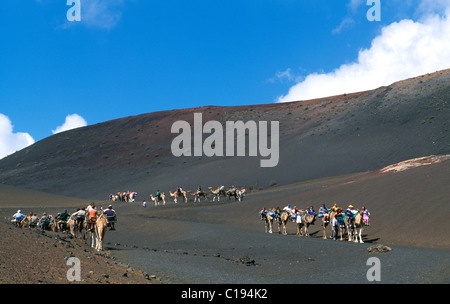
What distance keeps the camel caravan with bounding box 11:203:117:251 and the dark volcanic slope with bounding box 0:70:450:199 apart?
34.9 m

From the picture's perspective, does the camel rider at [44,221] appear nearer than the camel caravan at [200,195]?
Yes

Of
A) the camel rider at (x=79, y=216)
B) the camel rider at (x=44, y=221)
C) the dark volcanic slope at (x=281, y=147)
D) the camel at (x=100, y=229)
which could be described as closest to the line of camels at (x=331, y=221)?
the camel rider at (x=79, y=216)

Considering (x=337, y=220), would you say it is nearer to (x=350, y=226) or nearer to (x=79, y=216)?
(x=350, y=226)

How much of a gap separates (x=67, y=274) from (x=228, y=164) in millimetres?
60096

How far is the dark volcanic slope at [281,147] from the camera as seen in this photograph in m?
60.1

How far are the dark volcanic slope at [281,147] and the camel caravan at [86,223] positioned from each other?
34.9m

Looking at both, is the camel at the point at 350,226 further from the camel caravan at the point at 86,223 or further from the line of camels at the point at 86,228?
the line of camels at the point at 86,228

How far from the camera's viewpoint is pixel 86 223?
2189 centimetres

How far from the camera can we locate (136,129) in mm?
108000

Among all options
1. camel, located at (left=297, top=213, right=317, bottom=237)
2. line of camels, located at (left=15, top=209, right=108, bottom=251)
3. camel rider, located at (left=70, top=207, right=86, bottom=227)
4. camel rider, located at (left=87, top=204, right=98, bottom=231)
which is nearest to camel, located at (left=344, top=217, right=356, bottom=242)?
camel, located at (left=297, top=213, right=317, bottom=237)

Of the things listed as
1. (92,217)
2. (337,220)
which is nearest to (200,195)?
(337,220)

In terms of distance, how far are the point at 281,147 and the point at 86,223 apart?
2159 inches
